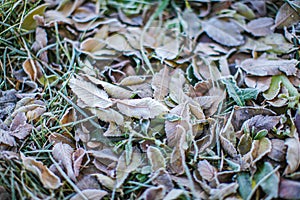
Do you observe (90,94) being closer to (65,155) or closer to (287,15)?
(65,155)

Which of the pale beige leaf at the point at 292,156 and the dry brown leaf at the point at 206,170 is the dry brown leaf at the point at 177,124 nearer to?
the dry brown leaf at the point at 206,170

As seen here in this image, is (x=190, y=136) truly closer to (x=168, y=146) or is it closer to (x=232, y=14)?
(x=168, y=146)

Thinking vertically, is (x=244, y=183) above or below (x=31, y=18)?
below

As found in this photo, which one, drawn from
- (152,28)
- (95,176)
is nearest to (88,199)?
(95,176)

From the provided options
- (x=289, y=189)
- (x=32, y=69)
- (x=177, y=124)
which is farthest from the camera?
(x=32, y=69)

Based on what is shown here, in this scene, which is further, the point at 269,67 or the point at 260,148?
the point at 269,67

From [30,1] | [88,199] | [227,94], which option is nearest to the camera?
[88,199]

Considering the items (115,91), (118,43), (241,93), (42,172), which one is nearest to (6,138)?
(42,172)
